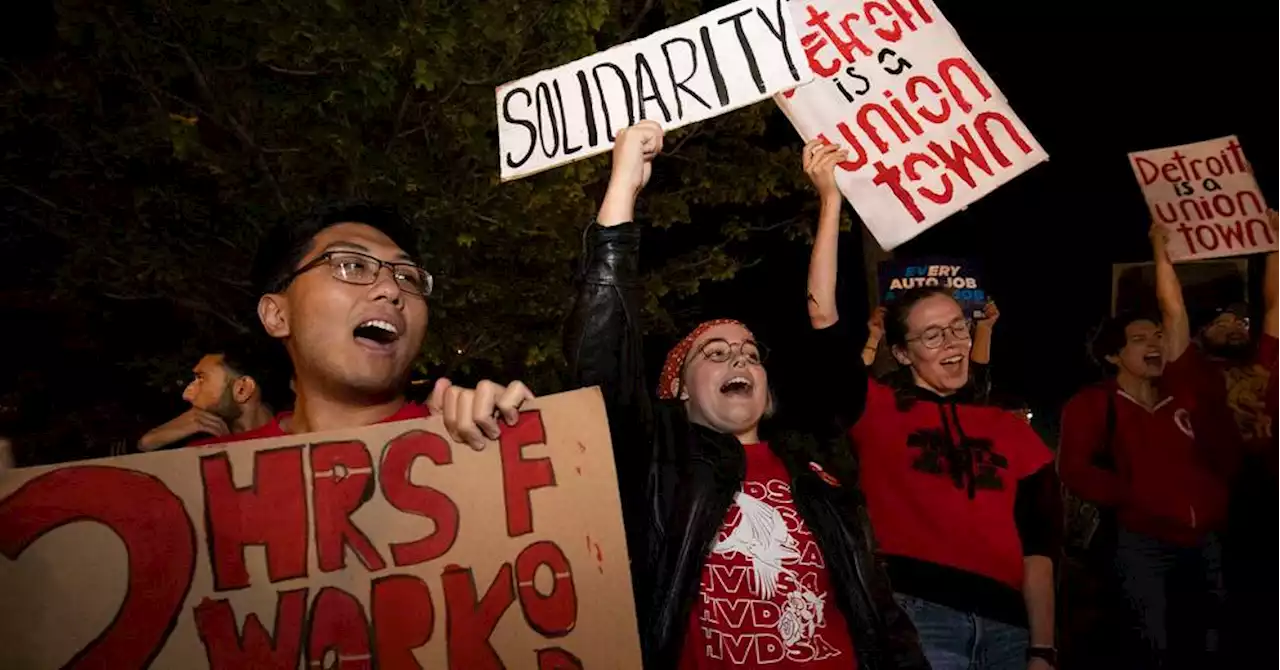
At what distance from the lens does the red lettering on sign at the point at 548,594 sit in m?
2.11

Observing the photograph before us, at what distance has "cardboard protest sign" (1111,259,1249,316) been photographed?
8.07 m

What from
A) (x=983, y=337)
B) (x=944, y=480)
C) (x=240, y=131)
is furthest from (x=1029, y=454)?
(x=240, y=131)

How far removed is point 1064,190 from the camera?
12.6 metres

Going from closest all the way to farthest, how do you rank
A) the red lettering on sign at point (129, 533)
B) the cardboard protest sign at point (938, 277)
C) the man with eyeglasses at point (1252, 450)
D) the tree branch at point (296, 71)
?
1. the red lettering on sign at point (129, 533)
2. the man with eyeglasses at point (1252, 450)
3. the tree branch at point (296, 71)
4. the cardboard protest sign at point (938, 277)

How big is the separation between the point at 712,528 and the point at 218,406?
8.33 feet

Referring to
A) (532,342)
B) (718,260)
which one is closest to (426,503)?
(532,342)

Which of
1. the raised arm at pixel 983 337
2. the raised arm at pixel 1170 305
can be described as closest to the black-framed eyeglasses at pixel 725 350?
the raised arm at pixel 1170 305

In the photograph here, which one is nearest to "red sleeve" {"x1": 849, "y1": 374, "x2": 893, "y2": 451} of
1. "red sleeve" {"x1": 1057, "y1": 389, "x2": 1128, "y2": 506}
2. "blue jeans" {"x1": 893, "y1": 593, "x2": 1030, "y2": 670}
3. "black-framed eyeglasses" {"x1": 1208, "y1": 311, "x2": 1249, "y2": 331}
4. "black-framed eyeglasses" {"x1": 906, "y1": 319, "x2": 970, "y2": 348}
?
"black-framed eyeglasses" {"x1": 906, "y1": 319, "x2": 970, "y2": 348}

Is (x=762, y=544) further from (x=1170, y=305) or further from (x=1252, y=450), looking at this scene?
(x=1252, y=450)

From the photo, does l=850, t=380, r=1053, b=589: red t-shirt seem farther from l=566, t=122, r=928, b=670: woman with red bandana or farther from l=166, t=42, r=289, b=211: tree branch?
l=166, t=42, r=289, b=211: tree branch

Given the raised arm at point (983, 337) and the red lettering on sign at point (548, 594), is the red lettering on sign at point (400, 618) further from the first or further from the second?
the raised arm at point (983, 337)

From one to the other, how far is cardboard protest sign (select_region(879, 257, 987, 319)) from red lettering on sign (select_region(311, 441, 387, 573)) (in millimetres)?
5038

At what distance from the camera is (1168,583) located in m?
4.85

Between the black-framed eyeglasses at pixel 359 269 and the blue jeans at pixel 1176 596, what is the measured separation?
3916 millimetres
